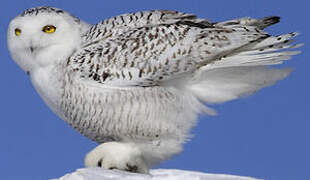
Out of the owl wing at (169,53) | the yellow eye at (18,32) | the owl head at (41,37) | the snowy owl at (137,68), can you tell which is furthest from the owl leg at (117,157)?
the yellow eye at (18,32)

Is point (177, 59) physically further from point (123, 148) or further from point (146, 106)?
point (123, 148)

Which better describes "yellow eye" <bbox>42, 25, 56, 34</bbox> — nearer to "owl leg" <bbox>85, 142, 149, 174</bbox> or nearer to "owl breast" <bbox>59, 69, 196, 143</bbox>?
"owl breast" <bbox>59, 69, 196, 143</bbox>

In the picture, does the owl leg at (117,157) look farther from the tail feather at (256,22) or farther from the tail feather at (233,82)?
the tail feather at (256,22)

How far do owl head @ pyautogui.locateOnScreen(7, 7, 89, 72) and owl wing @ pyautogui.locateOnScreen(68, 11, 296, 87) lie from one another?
0.07m

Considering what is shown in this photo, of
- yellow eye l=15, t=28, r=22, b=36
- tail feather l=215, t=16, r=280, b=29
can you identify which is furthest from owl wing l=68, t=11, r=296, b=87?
yellow eye l=15, t=28, r=22, b=36

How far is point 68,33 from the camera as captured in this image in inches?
114

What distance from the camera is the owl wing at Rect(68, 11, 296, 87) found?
9.12ft

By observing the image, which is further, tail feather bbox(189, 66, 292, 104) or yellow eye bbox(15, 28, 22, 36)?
tail feather bbox(189, 66, 292, 104)

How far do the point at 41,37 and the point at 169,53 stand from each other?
51 cm

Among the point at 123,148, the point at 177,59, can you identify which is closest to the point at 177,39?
the point at 177,59

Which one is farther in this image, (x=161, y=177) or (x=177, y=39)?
(x=161, y=177)

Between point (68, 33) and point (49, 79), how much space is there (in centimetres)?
20

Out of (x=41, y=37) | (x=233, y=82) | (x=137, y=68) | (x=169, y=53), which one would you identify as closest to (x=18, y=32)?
(x=41, y=37)

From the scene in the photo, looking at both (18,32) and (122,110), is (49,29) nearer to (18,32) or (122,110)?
(18,32)
